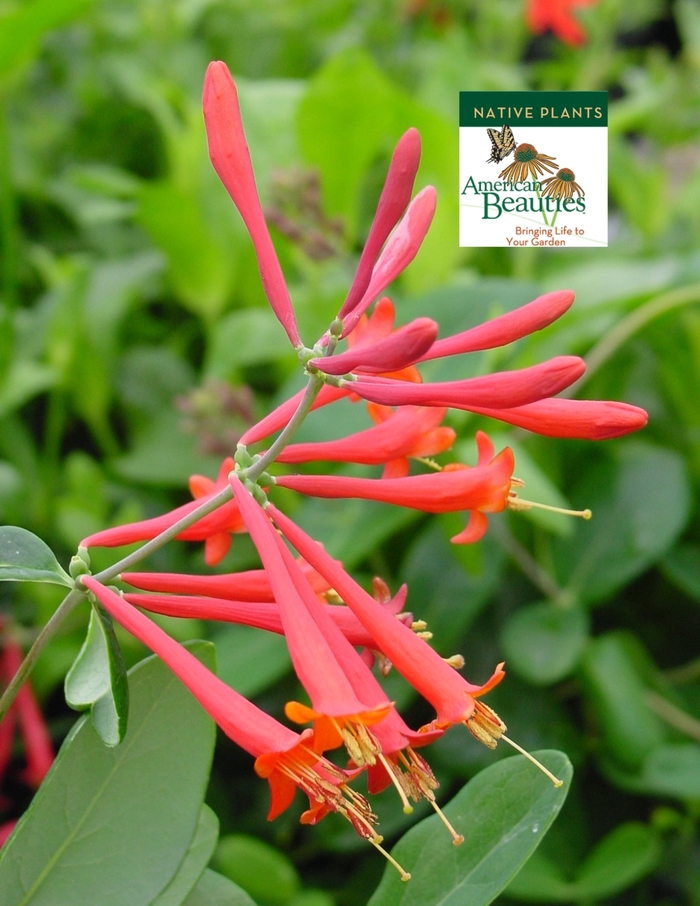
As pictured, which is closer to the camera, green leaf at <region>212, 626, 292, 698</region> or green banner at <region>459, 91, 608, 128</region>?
green banner at <region>459, 91, 608, 128</region>

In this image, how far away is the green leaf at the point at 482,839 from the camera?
0.55 meters

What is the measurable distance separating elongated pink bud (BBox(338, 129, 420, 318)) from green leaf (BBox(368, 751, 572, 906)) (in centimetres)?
27

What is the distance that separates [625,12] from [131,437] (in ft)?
4.93

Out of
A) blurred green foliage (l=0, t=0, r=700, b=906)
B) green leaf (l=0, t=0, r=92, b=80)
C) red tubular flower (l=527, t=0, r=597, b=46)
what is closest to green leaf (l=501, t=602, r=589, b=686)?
blurred green foliage (l=0, t=0, r=700, b=906)

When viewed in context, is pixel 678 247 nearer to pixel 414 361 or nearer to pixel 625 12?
pixel 625 12

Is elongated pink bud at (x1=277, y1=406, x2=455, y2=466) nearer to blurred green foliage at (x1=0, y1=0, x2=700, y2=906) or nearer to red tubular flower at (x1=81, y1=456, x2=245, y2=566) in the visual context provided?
red tubular flower at (x1=81, y1=456, x2=245, y2=566)

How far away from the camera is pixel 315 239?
1.27m

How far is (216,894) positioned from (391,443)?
292 mm

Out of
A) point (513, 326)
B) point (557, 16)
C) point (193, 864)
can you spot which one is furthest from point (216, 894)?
point (557, 16)

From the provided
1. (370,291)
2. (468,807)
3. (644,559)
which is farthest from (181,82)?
(468,807)

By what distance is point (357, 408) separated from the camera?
116 cm

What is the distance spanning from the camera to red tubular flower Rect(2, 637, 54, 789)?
1177 millimetres

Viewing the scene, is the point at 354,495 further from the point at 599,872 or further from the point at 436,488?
the point at 599,872

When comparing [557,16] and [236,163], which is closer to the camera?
[236,163]
